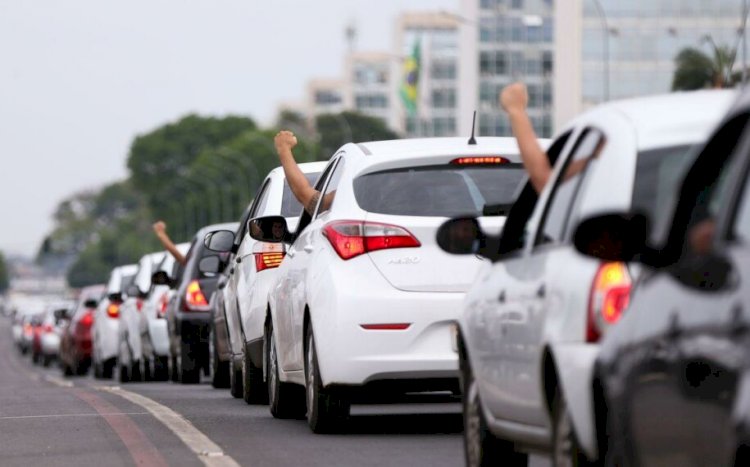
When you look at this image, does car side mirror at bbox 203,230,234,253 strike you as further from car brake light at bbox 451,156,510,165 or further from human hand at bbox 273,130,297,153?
car brake light at bbox 451,156,510,165

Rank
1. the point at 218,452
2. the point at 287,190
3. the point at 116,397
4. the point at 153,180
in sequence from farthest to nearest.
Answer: the point at 153,180, the point at 116,397, the point at 287,190, the point at 218,452

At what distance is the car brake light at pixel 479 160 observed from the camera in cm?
1205

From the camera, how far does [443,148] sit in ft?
40.0

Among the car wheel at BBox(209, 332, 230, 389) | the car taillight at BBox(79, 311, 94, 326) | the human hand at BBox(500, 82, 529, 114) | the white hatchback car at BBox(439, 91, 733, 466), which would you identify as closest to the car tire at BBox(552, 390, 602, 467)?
the white hatchback car at BBox(439, 91, 733, 466)

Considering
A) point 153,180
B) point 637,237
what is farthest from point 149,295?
point 153,180

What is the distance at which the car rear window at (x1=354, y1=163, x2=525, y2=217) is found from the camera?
1194 centimetres

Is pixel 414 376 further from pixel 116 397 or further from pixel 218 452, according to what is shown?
pixel 116 397

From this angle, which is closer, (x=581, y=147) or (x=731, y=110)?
(x=731, y=110)

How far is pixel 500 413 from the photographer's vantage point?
8.09 meters

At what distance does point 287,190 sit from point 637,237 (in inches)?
438

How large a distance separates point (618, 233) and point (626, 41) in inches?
4707

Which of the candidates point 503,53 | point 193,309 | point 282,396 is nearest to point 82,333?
point 193,309

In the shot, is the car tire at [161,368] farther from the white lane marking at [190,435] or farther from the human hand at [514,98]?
the human hand at [514,98]

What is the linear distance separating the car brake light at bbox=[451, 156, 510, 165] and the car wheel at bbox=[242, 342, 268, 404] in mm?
5054
